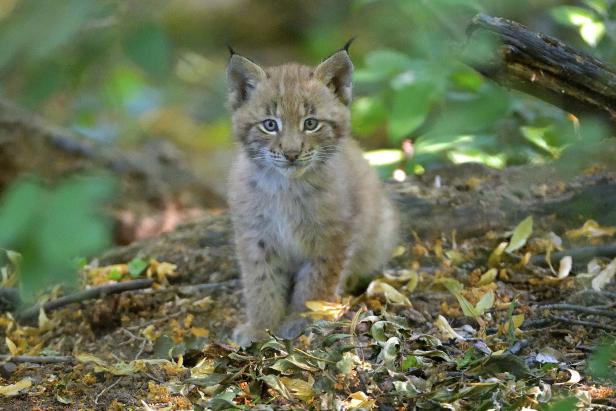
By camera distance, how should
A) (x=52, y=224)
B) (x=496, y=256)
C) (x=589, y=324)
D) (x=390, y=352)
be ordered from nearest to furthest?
(x=52, y=224) < (x=390, y=352) < (x=589, y=324) < (x=496, y=256)

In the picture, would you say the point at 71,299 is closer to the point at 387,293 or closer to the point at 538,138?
the point at 387,293

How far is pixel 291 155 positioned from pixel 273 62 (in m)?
7.43

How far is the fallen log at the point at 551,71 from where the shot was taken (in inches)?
166

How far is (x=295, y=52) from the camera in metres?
12.2

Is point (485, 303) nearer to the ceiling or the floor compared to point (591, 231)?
nearer to the floor

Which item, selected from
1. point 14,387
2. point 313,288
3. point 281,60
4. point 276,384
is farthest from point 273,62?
point 276,384

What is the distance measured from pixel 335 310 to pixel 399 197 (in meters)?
1.78

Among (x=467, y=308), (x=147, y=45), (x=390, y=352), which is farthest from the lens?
(x=467, y=308)

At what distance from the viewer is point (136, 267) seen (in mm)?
5688

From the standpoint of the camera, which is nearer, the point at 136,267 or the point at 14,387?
the point at 14,387

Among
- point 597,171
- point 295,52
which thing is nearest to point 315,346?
point 597,171

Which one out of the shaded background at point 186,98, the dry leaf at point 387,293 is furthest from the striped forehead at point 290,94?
the dry leaf at point 387,293

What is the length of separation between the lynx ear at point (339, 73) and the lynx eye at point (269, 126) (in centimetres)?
42

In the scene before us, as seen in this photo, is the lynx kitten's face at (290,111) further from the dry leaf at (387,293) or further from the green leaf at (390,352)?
the green leaf at (390,352)
